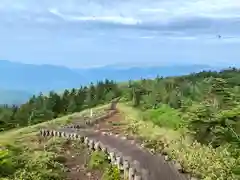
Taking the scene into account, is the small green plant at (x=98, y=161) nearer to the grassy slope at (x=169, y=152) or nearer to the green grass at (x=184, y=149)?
the grassy slope at (x=169, y=152)

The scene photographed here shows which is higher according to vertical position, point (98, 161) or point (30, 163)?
point (30, 163)

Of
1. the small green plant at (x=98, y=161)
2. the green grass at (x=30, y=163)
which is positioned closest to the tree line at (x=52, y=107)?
the green grass at (x=30, y=163)

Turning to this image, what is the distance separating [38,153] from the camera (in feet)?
65.5

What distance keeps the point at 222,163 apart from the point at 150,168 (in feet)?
10.0

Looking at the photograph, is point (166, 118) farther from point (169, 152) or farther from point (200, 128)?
point (169, 152)

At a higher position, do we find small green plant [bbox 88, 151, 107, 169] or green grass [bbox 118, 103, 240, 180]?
green grass [bbox 118, 103, 240, 180]

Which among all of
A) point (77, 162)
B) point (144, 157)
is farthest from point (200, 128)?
point (77, 162)

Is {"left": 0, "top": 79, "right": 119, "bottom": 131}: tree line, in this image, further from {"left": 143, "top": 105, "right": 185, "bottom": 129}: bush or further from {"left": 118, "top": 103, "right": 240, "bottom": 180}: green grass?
{"left": 118, "top": 103, "right": 240, "bottom": 180}: green grass

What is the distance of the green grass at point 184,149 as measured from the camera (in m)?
14.7

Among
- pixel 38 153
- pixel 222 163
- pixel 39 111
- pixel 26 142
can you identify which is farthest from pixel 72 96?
pixel 222 163

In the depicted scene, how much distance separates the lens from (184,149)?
61.5 feet

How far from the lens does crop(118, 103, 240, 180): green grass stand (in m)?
14.7

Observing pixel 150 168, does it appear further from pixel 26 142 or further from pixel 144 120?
pixel 144 120

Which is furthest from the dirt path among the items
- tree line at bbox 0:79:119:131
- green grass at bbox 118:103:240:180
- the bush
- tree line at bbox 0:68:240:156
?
tree line at bbox 0:79:119:131
